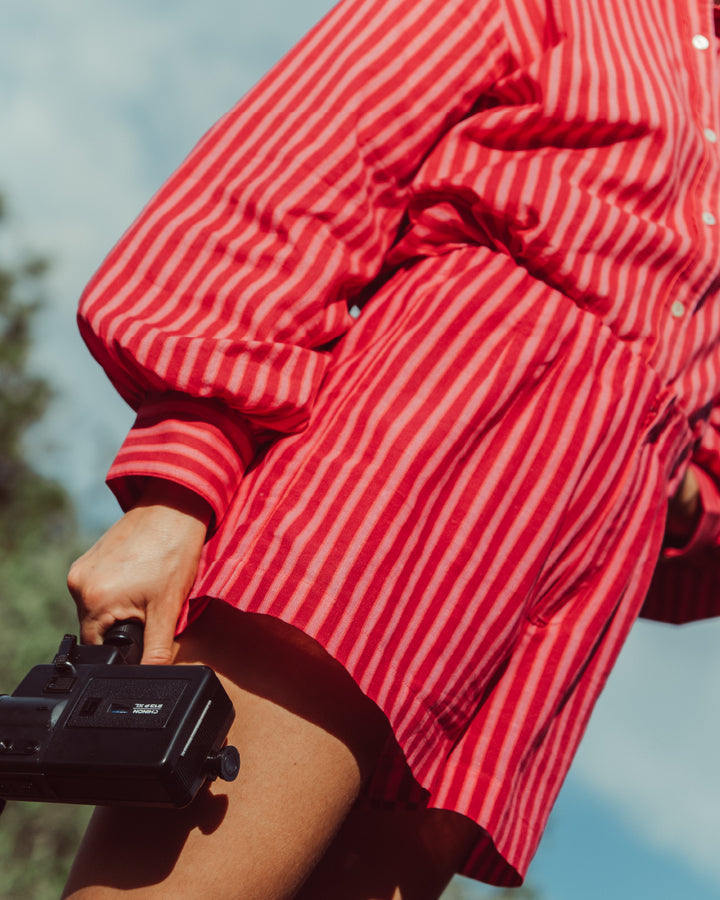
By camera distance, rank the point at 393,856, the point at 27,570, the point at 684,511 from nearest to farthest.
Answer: the point at 393,856
the point at 684,511
the point at 27,570

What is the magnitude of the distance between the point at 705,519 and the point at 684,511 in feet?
0.10

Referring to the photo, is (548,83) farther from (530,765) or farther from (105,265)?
(530,765)

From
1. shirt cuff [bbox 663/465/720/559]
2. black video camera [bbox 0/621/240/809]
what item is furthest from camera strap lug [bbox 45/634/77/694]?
shirt cuff [bbox 663/465/720/559]

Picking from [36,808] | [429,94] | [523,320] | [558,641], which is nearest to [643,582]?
[558,641]

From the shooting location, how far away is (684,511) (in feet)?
3.89

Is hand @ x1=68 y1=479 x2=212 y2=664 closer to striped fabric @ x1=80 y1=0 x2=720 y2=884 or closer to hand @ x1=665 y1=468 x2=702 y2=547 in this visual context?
striped fabric @ x1=80 y1=0 x2=720 y2=884

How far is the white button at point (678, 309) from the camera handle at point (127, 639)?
61 centimetres

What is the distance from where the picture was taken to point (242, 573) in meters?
0.73

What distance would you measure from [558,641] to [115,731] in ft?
1.37

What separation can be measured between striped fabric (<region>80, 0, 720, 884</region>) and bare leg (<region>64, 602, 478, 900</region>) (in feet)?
0.14

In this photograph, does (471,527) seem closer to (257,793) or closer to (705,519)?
(257,793)

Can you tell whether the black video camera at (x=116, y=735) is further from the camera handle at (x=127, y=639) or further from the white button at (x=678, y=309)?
the white button at (x=678, y=309)

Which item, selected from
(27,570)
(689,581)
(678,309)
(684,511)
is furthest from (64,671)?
(27,570)

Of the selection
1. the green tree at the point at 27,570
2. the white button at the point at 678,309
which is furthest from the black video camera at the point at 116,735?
the green tree at the point at 27,570
